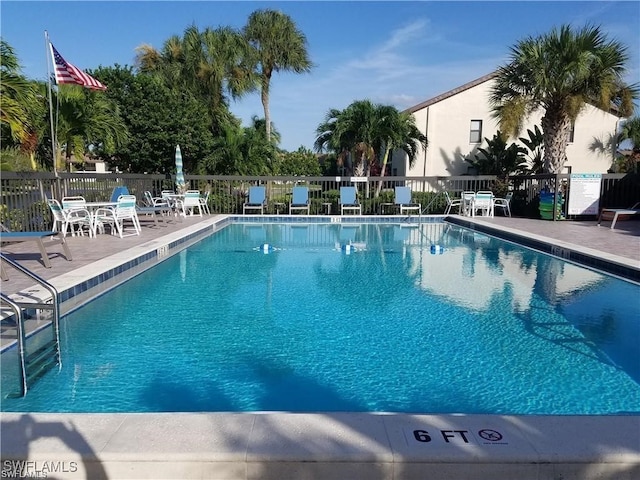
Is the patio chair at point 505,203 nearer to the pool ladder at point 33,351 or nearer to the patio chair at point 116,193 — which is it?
the patio chair at point 116,193

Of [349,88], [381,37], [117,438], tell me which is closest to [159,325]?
[117,438]

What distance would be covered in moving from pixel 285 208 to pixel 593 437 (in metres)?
14.8

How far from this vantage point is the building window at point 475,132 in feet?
78.0

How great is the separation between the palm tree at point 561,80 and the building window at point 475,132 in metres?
9.68

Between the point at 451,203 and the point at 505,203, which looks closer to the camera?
the point at 505,203

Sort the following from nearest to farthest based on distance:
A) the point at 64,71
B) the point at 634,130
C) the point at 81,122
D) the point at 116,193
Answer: the point at 64,71 → the point at 116,193 → the point at 81,122 → the point at 634,130

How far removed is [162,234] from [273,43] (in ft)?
51.4

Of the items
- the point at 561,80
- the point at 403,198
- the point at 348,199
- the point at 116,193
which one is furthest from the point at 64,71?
the point at 561,80

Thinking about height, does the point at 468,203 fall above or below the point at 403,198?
below

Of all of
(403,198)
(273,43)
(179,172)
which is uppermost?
(273,43)

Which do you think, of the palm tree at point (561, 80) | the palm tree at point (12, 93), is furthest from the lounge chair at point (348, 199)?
the palm tree at point (12, 93)

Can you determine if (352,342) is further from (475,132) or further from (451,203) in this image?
(475,132)

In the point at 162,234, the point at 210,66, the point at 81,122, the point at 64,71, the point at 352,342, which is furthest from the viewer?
the point at 210,66

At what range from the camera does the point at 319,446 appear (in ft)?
7.09
